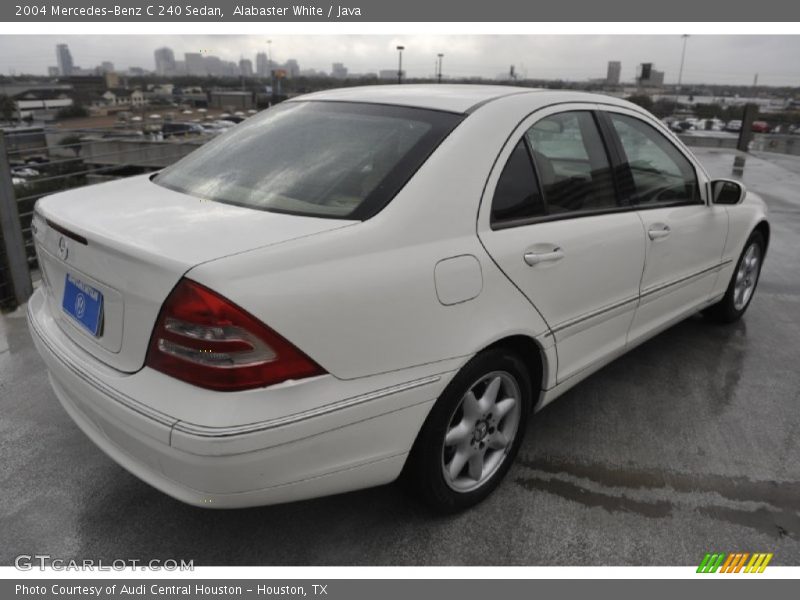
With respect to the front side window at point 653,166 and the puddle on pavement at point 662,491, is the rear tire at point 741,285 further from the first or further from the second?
the puddle on pavement at point 662,491

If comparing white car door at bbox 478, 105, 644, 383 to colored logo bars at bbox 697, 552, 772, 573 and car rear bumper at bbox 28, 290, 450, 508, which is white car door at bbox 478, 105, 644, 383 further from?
colored logo bars at bbox 697, 552, 772, 573

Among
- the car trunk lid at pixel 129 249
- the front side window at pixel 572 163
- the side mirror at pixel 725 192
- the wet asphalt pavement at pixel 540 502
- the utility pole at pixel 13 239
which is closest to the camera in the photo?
the car trunk lid at pixel 129 249

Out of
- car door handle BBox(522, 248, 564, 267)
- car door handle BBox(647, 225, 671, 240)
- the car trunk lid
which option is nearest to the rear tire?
car door handle BBox(647, 225, 671, 240)

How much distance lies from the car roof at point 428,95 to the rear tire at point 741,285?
2417 mm

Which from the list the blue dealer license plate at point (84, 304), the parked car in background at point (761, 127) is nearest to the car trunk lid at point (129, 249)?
the blue dealer license plate at point (84, 304)

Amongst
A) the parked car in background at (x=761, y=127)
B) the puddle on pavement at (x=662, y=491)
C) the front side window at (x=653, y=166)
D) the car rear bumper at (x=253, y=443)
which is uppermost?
the front side window at (x=653, y=166)

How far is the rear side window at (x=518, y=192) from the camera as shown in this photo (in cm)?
228

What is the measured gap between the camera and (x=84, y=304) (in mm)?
2051

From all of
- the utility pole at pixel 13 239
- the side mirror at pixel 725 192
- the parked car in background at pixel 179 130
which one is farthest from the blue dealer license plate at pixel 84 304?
the parked car in background at pixel 179 130

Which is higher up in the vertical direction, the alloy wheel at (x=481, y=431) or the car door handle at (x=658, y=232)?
the car door handle at (x=658, y=232)

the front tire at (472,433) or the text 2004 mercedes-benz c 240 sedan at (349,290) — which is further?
the front tire at (472,433)

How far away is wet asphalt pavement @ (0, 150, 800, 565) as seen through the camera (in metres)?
2.21

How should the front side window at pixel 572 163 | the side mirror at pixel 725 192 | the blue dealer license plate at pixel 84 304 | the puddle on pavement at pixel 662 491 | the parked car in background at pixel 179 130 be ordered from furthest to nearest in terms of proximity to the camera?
1. the parked car in background at pixel 179 130
2. the side mirror at pixel 725 192
3. the front side window at pixel 572 163
4. the puddle on pavement at pixel 662 491
5. the blue dealer license plate at pixel 84 304

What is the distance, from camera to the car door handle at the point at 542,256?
91.0 inches
